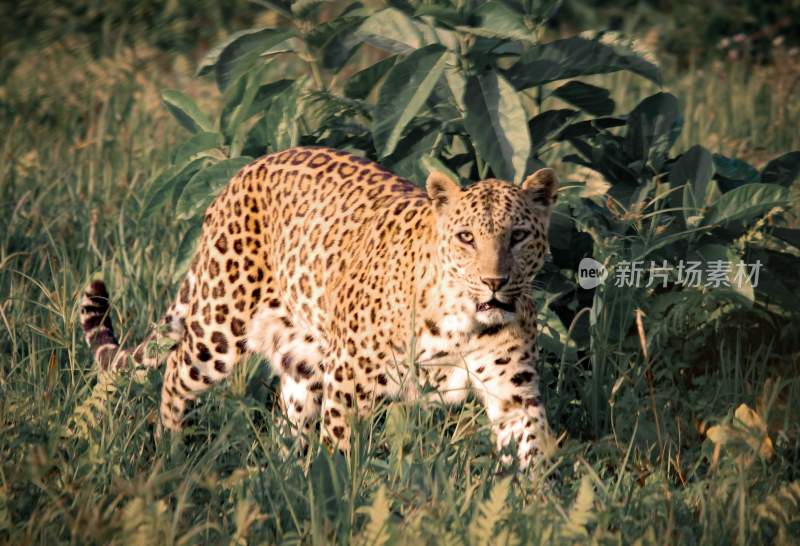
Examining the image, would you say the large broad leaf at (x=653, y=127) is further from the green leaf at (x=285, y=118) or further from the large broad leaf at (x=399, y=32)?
the green leaf at (x=285, y=118)

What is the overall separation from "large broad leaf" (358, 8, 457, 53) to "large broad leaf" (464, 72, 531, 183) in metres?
0.32

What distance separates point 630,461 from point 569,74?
5.28 feet

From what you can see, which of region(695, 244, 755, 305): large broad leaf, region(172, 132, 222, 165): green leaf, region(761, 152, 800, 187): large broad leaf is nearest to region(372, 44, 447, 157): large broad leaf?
region(172, 132, 222, 165): green leaf

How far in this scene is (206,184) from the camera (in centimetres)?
571

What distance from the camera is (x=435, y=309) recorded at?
450cm

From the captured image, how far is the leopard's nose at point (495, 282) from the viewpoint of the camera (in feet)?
14.2

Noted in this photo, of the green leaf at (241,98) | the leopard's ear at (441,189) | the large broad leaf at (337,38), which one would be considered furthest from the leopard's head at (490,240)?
the green leaf at (241,98)

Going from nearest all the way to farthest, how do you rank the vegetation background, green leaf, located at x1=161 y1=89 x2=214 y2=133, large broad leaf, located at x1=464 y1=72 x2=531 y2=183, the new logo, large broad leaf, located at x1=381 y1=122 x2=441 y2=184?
the vegetation background
large broad leaf, located at x1=464 y1=72 x2=531 y2=183
the new logo
large broad leaf, located at x1=381 y1=122 x2=441 y2=184
green leaf, located at x1=161 y1=89 x2=214 y2=133

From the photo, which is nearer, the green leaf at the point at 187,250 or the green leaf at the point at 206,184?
the green leaf at the point at 206,184

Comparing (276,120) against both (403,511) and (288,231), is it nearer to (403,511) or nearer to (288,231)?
(288,231)

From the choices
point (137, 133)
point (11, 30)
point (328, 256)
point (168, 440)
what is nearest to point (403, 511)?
point (168, 440)

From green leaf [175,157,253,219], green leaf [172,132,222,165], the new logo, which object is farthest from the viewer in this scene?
green leaf [172,132,222,165]

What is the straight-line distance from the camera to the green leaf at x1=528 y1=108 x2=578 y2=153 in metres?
5.31

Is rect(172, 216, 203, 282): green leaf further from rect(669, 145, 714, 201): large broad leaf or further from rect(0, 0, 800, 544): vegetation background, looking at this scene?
rect(669, 145, 714, 201): large broad leaf
